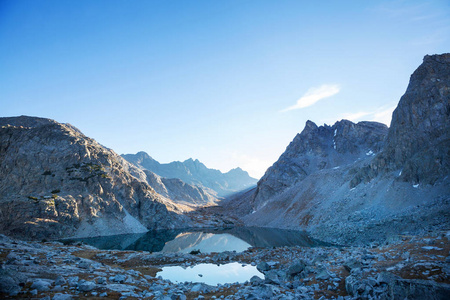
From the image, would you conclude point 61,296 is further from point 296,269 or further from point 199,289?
point 296,269

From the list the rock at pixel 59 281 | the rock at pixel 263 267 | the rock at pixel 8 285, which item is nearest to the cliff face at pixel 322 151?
the rock at pixel 263 267

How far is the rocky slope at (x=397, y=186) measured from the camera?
158ft

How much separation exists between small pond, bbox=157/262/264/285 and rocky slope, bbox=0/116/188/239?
59.1 metres

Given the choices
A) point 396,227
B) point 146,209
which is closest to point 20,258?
point 396,227

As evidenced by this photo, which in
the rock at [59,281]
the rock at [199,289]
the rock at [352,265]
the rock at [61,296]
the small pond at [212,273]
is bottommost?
the small pond at [212,273]

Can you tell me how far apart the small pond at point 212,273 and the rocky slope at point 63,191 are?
59.1 m

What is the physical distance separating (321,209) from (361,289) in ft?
248

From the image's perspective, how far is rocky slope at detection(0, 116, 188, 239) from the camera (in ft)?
228

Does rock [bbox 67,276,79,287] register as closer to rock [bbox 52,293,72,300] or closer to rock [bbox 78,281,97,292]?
rock [bbox 78,281,97,292]

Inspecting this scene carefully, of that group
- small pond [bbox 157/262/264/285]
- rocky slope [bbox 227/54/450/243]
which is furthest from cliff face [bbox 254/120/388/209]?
small pond [bbox 157/262/264/285]

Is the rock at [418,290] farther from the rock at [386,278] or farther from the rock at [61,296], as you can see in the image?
the rock at [61,296]

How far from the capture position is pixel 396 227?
44531mm

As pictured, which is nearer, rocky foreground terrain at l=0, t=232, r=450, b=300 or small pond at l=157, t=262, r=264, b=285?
rocky foreground terrain at l=0, t=232, r=450, b=300

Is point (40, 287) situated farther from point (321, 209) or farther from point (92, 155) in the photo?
point (92, 155)
